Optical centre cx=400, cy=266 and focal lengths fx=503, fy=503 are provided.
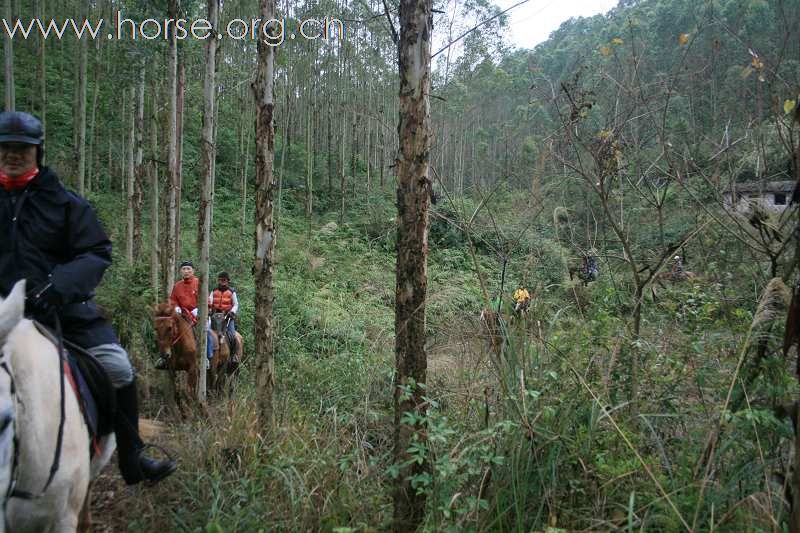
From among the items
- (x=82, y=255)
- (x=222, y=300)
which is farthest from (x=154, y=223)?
(x=82, y=255)

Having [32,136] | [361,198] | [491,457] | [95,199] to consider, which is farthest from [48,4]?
[491,457]

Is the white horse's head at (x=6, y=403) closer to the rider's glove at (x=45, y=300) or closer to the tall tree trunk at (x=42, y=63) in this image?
the rider's glove at (x=45, y=300)

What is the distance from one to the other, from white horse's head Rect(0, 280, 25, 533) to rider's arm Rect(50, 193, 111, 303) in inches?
29.0

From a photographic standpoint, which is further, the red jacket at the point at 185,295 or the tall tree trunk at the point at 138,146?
the tall tree trunk at the point at 138,146

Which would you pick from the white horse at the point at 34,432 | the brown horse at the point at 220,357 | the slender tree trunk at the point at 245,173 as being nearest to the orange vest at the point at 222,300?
the brown horse at the point at 220,357

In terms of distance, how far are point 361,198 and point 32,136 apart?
25658 mm

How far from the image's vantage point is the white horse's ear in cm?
201

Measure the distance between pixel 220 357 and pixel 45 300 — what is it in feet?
19.6

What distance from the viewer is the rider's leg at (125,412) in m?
3.17

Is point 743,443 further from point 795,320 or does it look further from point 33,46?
point 33,46

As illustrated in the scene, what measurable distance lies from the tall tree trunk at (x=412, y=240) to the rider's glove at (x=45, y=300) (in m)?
1.92

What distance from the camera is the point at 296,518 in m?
3.46

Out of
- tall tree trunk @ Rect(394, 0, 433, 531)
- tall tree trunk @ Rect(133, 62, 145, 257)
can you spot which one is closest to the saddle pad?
tall tree trunk @ Rect(394, 0, 433, 531)

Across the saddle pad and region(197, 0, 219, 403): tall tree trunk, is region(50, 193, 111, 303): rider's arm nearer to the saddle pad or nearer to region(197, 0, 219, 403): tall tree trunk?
the saddle pad
